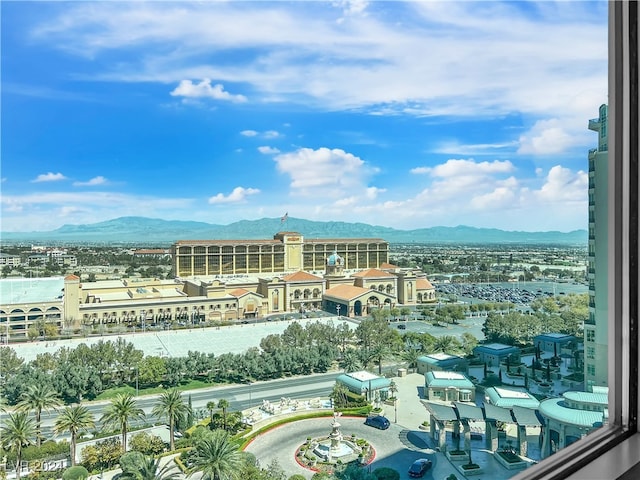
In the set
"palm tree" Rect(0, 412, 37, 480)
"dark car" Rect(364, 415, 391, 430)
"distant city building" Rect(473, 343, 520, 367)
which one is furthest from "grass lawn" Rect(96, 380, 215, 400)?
"distant city building" Rect(473, 343, 520, 367)

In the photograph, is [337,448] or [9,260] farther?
[337,448]

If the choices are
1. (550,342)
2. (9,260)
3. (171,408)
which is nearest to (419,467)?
(550,342)

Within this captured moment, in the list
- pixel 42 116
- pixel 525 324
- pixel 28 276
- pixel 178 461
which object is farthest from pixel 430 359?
pixel 42 116

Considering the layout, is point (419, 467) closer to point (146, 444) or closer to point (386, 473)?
point (386, 473)

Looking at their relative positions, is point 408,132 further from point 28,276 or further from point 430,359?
point 28,276

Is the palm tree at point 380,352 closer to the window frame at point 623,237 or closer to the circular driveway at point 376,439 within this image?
the circular driveway at point 376,439
